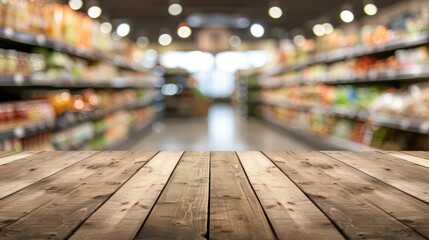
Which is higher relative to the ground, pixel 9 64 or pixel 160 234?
pixel 9 64

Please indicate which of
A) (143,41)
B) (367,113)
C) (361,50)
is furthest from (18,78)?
(143,41)

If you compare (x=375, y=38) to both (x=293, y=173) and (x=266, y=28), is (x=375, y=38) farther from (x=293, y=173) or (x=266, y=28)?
(x=266, y=28)

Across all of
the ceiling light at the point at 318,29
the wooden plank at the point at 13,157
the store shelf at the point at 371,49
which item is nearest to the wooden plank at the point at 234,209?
the wooden plank at the point at 13,157

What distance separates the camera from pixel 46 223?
125 cm

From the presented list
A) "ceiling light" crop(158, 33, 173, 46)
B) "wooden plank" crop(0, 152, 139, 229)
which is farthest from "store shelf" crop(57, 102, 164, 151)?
"ceiling light" crop(158, 33, 173, 46)

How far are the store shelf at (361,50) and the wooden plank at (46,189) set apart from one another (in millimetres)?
3656

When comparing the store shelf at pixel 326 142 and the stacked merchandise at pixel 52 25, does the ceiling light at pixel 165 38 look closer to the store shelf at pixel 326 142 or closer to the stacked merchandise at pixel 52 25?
the store shelf at pixel 326 142

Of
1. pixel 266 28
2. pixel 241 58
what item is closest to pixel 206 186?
pixel 266 28

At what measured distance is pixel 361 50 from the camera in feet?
20.8

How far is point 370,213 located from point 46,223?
0.88m

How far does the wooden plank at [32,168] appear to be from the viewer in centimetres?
173

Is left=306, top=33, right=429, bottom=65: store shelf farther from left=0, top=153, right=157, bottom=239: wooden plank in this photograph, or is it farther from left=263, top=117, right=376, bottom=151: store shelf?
left=0, top=153, right=157, bottom=239: wooden plank

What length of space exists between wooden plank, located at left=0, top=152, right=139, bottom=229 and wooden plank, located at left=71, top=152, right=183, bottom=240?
7.9 inches

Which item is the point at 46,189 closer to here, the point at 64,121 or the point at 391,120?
the point at 64,121
